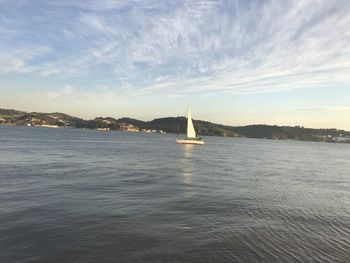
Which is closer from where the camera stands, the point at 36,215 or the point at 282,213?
the point at 36,215

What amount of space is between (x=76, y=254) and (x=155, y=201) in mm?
12936

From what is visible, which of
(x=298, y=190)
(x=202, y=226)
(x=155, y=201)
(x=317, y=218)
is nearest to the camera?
(x=202, y=226)

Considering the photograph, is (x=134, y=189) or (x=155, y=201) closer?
(x=155, y=201)

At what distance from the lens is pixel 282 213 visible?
1101 inches

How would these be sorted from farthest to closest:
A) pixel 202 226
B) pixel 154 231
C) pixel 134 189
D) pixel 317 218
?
pixel 134 189 → pixel 317 218 → pixel 202 226 → pixel 154 231

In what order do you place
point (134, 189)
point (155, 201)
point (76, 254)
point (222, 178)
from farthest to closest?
point (222, 178), point (134, 189), point (155, 201), point (76, 254)

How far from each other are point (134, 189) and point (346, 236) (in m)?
19.0

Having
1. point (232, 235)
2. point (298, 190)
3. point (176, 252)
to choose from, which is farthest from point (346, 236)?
point (298, 190)

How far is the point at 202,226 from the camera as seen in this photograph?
22906 millimetres

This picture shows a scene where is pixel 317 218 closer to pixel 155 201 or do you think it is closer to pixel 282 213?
pixel 282 213

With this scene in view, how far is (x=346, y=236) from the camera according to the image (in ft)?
73.8

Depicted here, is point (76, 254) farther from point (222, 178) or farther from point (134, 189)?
point (222, 178)

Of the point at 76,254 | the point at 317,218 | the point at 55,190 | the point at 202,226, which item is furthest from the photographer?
the point at 55,190

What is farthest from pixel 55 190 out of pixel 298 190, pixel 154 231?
pixel 298 190
